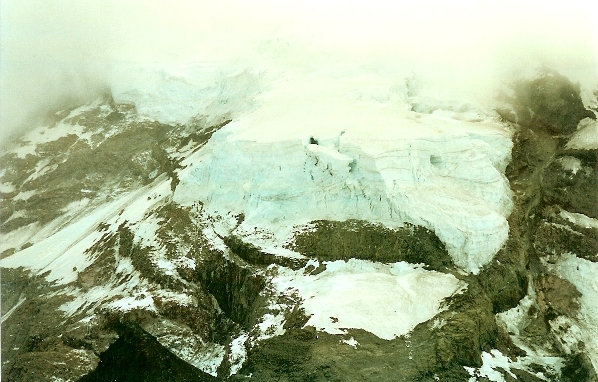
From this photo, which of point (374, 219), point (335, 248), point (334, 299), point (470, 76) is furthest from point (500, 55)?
point (334, 299)

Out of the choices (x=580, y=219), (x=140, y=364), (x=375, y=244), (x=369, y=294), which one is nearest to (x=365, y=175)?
(x=375, y=244)

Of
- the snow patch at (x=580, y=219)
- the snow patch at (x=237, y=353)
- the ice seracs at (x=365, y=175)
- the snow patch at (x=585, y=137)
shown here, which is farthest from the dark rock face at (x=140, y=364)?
the snow patch at (x=585, y=137)

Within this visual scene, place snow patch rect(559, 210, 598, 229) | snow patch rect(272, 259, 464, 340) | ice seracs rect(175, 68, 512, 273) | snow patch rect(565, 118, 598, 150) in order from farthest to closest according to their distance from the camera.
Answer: snow patch rect(565, 118, 598, 150) → snow patch rect(559, 210, 598, 229) → ice seracs rect(175, 68, 512, 273) → snow patch rect(272, 259, 464, 340)

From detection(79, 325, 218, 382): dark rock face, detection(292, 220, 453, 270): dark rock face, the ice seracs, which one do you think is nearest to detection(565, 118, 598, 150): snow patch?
the ice seracs


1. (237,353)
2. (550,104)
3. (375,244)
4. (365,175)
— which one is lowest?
(237,353)

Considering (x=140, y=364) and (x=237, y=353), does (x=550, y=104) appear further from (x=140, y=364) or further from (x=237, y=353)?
(x=140, y=364)

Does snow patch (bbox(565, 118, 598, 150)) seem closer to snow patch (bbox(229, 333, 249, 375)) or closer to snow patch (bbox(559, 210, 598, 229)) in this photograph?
snow patch (bbox(559, 210, 598, 229))

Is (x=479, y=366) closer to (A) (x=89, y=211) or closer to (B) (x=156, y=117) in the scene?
(A) (x=89, y=211)

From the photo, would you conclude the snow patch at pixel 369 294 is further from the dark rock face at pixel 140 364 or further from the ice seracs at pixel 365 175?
the dark rock face at pixel 140 364

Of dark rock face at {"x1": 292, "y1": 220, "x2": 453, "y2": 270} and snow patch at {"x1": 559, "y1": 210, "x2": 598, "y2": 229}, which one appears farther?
snow patch at {"x1": 559, "y1": 210, "x2": 598, "y2": 229}
